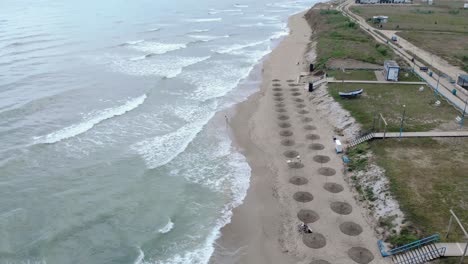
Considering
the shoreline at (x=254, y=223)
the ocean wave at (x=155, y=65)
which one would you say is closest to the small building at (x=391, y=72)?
the shoreline at (x=254, y=223)

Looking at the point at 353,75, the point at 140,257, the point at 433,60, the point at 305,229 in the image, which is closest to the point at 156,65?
the point at 353,75

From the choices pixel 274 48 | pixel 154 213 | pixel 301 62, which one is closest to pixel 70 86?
pixel 154 213

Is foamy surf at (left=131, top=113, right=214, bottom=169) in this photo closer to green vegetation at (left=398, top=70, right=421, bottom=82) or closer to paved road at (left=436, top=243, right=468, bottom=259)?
paved road at (left=436, top=243, right=468, bottom=259)

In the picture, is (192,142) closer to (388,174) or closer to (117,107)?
(117,107)

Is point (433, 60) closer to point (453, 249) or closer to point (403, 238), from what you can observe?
point (403, 238)

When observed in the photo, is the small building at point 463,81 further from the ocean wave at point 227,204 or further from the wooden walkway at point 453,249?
the wooden walkway at point 453,249
